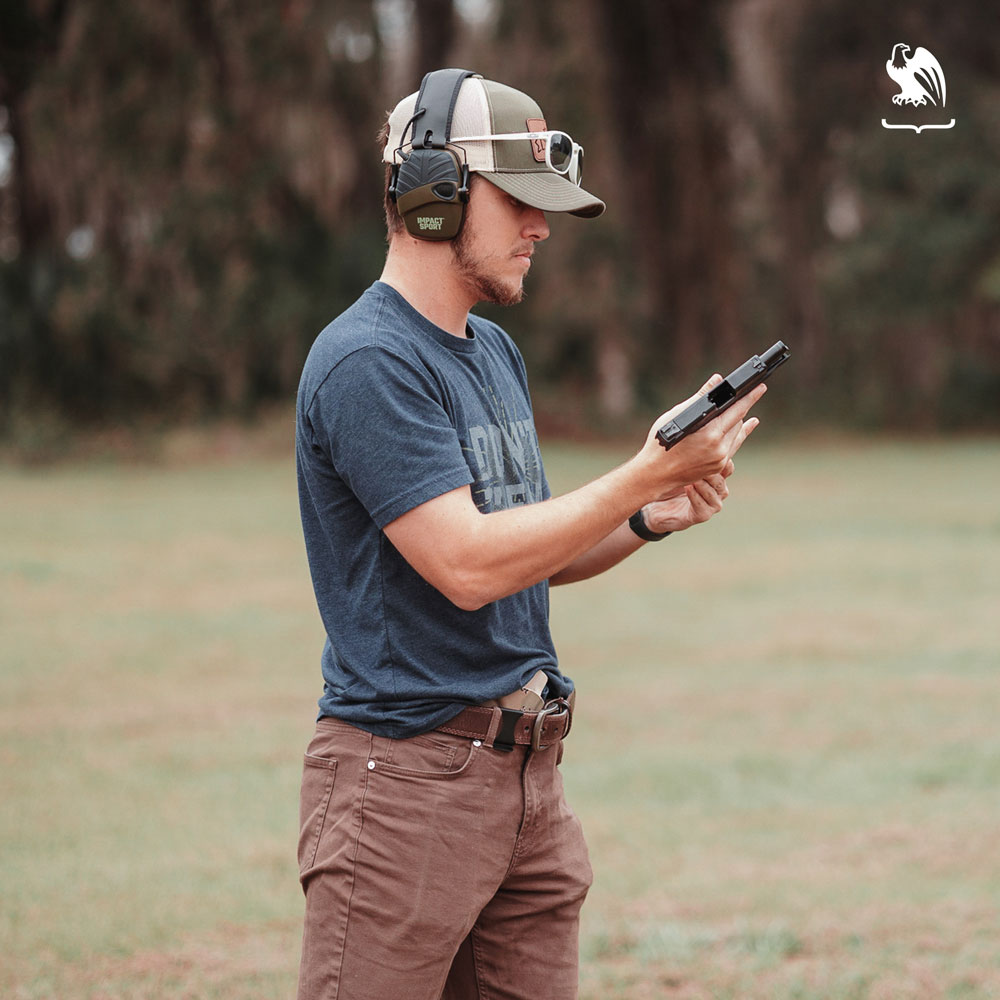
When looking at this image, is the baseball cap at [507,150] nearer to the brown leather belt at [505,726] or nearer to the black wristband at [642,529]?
the black wristband at [642,529]

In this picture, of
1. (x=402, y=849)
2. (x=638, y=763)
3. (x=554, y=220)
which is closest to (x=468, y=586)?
(x=402, y=849)

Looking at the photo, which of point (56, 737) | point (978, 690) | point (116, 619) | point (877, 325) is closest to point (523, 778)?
point (56, 737)

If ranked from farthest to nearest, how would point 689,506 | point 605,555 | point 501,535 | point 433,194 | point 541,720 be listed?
1. point 605,555
2. point 689,506
3. point 541,720
4. point 433,194
5. point 501,535

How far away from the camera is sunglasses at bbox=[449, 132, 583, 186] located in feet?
8.75

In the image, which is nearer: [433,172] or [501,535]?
[501,535]

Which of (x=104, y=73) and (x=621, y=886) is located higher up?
(x=104, y=73)

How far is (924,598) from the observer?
41.0 feet

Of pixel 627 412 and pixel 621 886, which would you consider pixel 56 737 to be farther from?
pixel 627 412

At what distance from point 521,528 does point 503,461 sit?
1.16 feet

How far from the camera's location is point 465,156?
2656 millimetres

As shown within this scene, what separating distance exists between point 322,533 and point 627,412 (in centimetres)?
2614

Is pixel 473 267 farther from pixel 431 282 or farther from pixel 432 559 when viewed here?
pixel 432 559

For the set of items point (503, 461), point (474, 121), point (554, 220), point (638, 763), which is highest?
point (554, 220)

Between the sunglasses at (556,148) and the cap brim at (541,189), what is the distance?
0.10 ft
